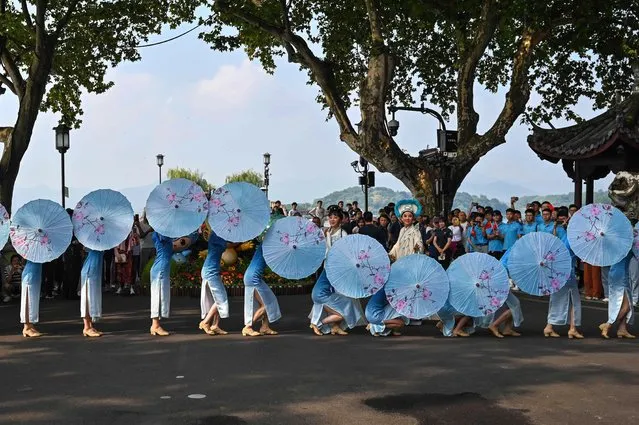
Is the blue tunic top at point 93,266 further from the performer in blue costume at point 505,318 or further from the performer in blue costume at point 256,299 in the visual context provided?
the performer in blue costume at point 505,318

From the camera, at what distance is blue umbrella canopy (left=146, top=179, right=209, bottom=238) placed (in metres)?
10.4

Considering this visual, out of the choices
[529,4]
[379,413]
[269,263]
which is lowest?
[379,413]

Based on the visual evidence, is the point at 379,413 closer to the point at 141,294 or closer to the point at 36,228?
the point at 36,228

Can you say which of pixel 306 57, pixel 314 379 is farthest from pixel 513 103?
pixel 314 379

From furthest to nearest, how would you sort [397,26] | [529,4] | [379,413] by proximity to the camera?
[397,26] → [529,4] → [379,413]

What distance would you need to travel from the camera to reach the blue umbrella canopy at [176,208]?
10437 mm

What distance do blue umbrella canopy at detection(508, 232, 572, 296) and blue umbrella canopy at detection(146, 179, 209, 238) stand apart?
391 cm

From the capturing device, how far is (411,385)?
760 centimetres

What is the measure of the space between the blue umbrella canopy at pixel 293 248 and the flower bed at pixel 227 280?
541 cm

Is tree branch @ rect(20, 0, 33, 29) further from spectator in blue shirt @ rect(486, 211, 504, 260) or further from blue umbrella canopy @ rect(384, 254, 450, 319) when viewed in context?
blue umbrella canopy @ rect(384, 254, 450, 319)

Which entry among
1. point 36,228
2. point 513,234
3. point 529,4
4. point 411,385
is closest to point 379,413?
point 411,385

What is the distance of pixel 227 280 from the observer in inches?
633

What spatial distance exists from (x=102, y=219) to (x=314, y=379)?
4233mm

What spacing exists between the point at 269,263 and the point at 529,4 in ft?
41.5
